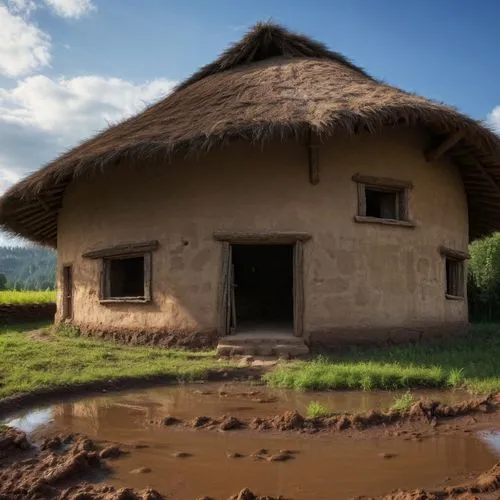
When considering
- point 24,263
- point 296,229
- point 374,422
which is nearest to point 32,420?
point 374,422

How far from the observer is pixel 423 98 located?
9.15 m

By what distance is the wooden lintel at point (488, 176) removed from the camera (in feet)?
34.2

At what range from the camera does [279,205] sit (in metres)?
8.60

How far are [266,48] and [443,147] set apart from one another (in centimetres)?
520

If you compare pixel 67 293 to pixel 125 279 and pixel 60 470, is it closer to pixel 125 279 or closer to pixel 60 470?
pixel 125 279

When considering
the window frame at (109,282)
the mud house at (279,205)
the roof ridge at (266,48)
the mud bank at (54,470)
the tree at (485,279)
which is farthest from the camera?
the tree at (485,279)

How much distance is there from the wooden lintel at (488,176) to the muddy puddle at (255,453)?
6.23 m

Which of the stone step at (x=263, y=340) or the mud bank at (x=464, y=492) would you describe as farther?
the stone step at (x=263, y=340)

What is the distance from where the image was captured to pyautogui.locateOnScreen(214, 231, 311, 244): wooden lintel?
8500 mm

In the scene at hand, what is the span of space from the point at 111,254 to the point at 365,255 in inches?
162

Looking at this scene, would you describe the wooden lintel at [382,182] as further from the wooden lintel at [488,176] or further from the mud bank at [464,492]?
the mud bank at [464,492]

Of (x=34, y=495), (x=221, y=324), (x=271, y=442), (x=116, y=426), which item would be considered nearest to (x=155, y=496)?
(x=34, y=495)

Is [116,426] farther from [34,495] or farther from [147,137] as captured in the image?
[147,137]

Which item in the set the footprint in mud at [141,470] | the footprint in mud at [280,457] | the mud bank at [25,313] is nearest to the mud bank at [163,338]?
the footprint in mud at [280,457]
